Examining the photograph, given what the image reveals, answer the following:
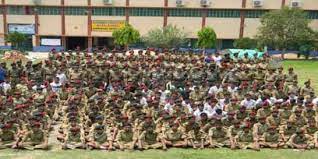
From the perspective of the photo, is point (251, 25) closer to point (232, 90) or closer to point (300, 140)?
point (232, 90)

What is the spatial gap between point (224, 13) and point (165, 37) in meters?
6.82

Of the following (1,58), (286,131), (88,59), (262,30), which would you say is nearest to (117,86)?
(88,59)

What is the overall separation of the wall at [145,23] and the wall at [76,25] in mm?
4630

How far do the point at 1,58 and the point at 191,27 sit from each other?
1929cm

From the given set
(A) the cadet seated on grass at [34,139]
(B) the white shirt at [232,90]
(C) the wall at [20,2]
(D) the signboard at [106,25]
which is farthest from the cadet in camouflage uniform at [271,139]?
(C) the wall at [20,2]

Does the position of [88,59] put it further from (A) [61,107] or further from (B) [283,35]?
(B) [283,35]

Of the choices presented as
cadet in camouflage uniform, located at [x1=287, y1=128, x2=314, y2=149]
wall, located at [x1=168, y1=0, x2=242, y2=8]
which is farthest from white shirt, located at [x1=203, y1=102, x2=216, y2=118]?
wall, located at [x1=168, y1=0, x2=242, y2=8]

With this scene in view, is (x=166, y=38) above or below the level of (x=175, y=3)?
below

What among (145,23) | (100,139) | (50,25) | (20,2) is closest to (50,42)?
(50,25)

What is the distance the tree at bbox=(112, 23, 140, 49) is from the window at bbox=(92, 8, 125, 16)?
2882 mm

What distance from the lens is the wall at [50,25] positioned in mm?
49500

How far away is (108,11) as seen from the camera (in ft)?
161

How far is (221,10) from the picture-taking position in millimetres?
48031

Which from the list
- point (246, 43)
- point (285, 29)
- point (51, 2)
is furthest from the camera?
point (51, 2)
